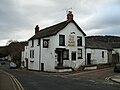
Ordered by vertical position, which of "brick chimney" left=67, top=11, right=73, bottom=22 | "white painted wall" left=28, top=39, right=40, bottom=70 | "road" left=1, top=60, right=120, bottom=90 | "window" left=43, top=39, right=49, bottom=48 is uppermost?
"brick chimney" left=67, top=11, right=73, bottom=22

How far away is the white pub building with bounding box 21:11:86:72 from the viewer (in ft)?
157

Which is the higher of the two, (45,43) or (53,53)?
(45,43)

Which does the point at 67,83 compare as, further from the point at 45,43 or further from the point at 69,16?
the point at 69,16

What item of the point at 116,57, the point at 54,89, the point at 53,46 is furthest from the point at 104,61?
the point at 54,89

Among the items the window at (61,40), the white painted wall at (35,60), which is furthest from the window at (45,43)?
the white painted wall at (35,60)

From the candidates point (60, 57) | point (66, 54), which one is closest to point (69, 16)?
point (66, 54)

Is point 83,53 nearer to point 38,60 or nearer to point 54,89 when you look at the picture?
point 38,60

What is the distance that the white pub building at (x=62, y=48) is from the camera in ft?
157

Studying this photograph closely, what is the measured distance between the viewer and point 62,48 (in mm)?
48656

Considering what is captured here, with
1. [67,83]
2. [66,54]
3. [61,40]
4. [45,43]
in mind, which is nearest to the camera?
[67,83]

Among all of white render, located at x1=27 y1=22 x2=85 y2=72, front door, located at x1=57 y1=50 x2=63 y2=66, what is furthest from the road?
front door, located at x1=57 y1=50 x2=63 y2=66

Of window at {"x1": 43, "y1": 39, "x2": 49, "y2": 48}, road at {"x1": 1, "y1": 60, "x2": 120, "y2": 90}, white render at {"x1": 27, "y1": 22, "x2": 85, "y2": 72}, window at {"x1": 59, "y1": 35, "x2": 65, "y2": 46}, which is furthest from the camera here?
window at {"x1": 43, "y1": 39, "x2": 49, "y2": 48}

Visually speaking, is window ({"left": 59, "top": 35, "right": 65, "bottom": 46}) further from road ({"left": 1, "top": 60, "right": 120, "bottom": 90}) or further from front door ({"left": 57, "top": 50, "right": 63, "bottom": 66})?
road ({"left": 1, "top": 60, "right": 120, "bottom": 90})

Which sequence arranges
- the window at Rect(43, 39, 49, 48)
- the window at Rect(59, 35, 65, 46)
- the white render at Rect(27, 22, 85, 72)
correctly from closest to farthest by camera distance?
the white render at Rect(27, 22, 85, 72) → the window at Rect(59, 35, 65, 46) → the window at Rect(43, 39, 49, 48)
